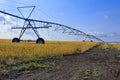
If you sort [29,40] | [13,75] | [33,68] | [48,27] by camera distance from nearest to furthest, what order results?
[13,75]
[33,68]
[48,27]
[29,40]

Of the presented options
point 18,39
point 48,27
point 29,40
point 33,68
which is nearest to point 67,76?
point 33,68

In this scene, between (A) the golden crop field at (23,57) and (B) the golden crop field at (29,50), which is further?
(B) the golden crop field at (29,50)

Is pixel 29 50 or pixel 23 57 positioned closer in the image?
pixel 23 57

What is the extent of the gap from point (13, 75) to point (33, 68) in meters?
3.70

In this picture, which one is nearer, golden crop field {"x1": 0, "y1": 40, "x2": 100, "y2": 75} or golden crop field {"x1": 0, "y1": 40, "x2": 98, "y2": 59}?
golden crop field {"x1": 0, "y1": 40, "x2": 100, "y2": 75}

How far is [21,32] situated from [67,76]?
6509 cm

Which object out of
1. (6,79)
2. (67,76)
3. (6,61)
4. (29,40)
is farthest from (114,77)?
(29,40)

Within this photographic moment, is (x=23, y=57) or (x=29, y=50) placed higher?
(x=29, y=50)

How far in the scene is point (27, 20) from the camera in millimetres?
77062

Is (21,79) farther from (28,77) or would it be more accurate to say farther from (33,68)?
(33,68)

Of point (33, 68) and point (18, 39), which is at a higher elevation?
point (18, 39)

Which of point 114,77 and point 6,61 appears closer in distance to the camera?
point 114,77

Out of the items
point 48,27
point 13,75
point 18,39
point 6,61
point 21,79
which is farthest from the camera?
point 18,39

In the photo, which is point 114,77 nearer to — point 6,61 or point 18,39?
point 6,61
